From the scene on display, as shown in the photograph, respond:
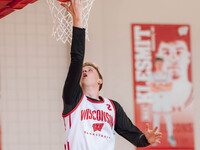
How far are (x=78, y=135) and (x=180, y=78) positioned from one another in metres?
4.10

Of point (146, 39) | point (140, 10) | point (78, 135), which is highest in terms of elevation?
point (140, 10)

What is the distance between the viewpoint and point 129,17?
7.57m

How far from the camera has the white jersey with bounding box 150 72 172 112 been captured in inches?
299

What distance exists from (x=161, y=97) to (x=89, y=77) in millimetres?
3486

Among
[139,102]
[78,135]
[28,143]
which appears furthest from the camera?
[139,102]

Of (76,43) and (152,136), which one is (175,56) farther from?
(76,43)

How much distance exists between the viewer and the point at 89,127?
4.01 meters

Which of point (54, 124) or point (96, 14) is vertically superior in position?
point (96, 14)

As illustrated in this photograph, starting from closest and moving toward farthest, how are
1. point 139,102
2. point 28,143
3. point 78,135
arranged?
point 78,135, point 28,143, point 139,102

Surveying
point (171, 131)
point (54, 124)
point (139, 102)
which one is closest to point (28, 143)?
point (54, 124)

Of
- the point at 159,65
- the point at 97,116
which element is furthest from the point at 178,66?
the point at 97,116

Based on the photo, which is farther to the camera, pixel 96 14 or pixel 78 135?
pixel 96 14

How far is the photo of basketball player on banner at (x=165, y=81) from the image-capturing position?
753cm

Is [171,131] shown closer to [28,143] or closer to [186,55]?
[186,55]
